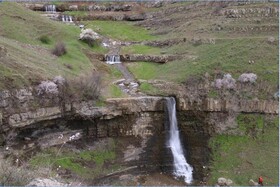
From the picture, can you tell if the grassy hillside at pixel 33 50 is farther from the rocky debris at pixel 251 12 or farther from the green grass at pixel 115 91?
the rocky debris at pixel 251 12

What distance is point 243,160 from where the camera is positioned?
29.4 m

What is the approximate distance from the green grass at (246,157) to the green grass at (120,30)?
1990cm

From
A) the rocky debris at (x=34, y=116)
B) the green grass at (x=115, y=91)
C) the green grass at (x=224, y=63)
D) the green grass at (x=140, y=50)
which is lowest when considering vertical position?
the rocky debris at (x=34, y=116)

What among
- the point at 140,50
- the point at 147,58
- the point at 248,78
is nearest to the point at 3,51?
the point at 147,58

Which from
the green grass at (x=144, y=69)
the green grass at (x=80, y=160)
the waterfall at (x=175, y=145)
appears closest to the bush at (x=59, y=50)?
the green grass at (x=144, y=69)

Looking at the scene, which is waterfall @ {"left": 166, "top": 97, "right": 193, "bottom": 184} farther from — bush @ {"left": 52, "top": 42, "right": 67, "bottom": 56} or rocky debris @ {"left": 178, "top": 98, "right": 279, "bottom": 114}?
bush @ {"left": 52, "top": 42, "right": 67, "bottom": 56}

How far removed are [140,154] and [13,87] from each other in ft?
34.2

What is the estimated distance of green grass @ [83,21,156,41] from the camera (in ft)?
157

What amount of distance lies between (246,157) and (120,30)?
26.7m

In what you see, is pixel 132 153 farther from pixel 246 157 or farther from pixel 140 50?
pixel 140 50

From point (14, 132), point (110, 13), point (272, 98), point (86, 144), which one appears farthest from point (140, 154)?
point (110, 13)

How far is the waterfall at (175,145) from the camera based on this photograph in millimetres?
29973

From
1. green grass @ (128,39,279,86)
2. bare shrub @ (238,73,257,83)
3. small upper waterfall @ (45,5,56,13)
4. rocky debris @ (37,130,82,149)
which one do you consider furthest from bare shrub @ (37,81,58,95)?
small upper waterfall @ (45,5,56,13)

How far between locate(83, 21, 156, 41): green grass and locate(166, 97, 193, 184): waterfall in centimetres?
1712
